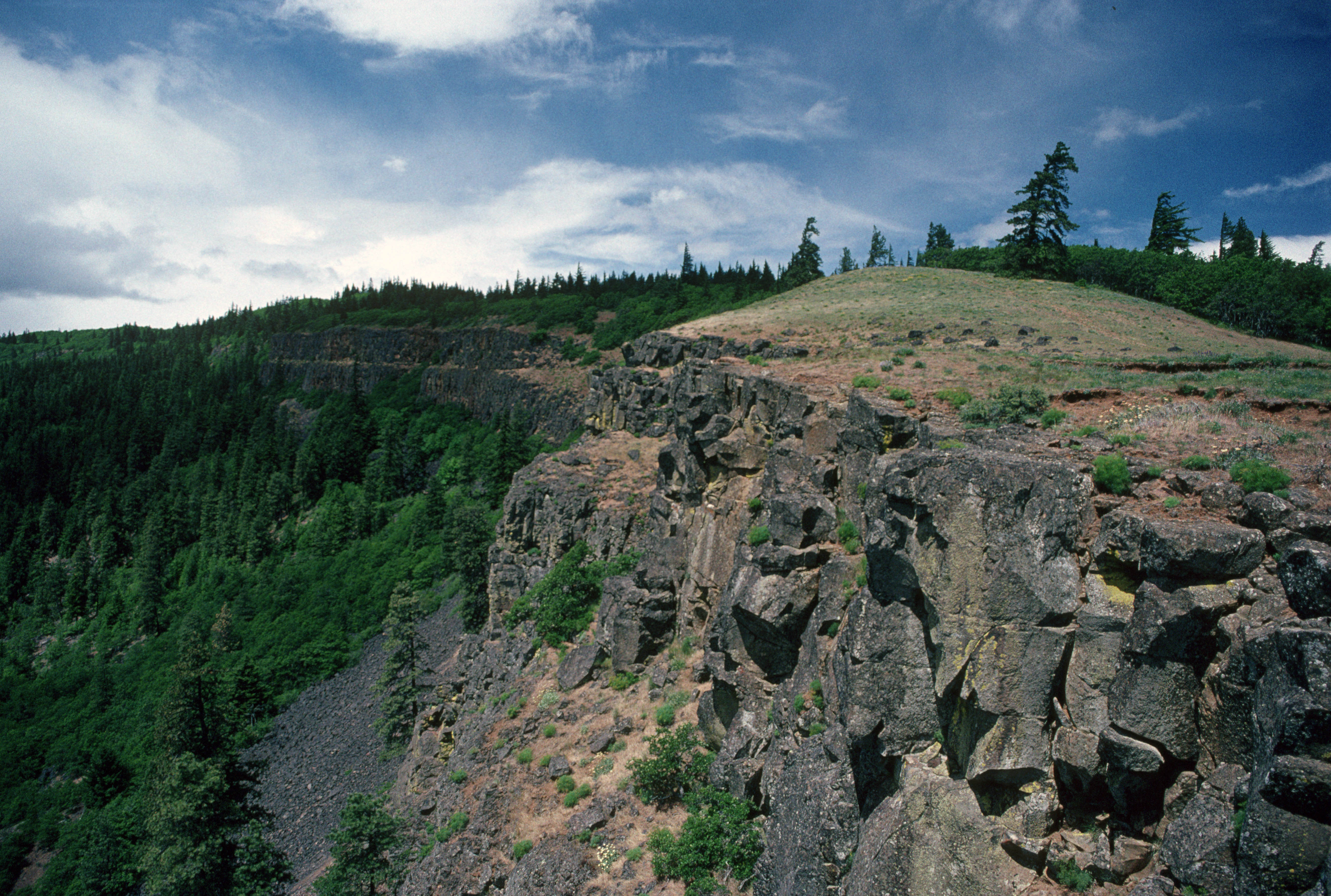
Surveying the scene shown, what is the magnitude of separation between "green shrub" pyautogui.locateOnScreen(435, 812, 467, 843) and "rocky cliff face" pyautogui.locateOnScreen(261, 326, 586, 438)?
193 feet

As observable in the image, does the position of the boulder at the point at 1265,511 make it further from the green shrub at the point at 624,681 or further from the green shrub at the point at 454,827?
the green shrub at the point at 454,827

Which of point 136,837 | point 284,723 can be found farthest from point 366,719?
point 136,837

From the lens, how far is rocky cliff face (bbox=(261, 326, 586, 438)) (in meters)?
90.4

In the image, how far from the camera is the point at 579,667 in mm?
27625

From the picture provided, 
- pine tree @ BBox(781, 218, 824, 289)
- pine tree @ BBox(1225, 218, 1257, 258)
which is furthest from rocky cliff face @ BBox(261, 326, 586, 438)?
pine tree @ BBox(1225, 218, 1257, 258)

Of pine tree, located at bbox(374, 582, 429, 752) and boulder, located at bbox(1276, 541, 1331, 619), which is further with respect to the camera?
pine tree, located at bbox(374, 582, 429, 752)

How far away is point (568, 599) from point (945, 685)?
75.6 ft

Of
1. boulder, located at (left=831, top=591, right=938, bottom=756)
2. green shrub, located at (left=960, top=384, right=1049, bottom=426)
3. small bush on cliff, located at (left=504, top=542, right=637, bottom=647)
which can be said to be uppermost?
green shrub, located at (left=960, top=384, right=1049, bottom=426)

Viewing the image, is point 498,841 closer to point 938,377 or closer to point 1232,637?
point 1232,637

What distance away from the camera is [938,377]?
2502 cm

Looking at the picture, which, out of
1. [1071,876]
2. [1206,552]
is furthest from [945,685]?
[1206,552]

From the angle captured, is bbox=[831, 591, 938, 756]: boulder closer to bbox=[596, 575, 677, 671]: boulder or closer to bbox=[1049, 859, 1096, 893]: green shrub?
bbox=[1049, 859, 1096, 893]: green shrub

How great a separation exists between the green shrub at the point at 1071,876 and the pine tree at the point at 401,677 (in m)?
35.8

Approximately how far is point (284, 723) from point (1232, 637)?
59711 millimetres
